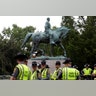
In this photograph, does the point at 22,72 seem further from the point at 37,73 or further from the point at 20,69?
the point at 37,73

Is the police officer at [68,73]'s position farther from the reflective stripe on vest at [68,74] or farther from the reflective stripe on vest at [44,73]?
the reflective stripe on vest at [44,73]

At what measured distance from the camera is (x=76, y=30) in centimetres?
3497

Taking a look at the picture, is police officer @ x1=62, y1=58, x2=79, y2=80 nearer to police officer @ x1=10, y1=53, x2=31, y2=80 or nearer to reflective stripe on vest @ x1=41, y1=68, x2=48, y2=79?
reflective stripe on vest @ x1=41, y1=68, x2=48, y2=79

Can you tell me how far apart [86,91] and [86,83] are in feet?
0.41

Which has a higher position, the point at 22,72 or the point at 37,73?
the point at 37,73

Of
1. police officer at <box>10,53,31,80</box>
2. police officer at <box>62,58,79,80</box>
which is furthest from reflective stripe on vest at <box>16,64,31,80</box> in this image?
police officer at <box>62,58,79,80</box>

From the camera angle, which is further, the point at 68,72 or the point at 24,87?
the point at 68,72

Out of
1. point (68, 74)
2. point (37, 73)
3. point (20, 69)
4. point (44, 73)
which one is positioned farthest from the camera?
point (44, 73)

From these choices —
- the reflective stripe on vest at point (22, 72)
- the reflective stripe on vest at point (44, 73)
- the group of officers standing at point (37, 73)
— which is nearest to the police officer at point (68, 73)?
the group of officers standing at point (37, 73)

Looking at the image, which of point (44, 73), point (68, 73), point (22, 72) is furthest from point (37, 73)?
point (22, 72)

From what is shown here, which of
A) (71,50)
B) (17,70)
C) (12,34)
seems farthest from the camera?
(12,34)

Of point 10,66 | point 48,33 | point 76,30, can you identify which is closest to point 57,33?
point 48,33

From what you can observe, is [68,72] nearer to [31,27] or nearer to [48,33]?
[48,33]

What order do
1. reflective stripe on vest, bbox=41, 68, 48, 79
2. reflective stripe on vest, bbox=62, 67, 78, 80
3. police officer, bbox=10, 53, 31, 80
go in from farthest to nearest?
reflective stripe on vest, bbox=41, 68, 48, 79 → reflective stripe on vest, bbox=62, 67, 78, 80 → police officer, bbox=10, 53, 31, 80
